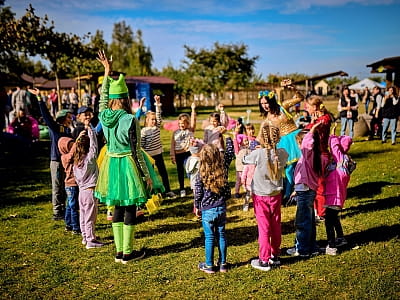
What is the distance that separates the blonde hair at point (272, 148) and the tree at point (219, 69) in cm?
3822

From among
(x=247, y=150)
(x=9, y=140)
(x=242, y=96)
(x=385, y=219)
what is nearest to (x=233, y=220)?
(x=247, y=150)

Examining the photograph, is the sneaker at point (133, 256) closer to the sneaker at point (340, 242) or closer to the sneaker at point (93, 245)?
Answer: the sneaker at point (93, 245)

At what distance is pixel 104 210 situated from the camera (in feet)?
25.8

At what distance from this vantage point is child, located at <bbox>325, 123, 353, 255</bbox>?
517 centimetres

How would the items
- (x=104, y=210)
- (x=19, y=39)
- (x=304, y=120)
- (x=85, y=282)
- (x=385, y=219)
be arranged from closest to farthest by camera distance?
(x=85, y=282), (x=385, y=219), (x=104, y=210), (x=304, y=120), (x=19, y=39)

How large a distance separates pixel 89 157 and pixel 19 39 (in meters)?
20.5

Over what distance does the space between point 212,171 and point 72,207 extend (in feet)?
9.50

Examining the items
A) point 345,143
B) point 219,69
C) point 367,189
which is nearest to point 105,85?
point 345,143

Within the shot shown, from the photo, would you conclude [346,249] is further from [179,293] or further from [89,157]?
[89,157]

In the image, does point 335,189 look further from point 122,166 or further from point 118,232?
point 118,232

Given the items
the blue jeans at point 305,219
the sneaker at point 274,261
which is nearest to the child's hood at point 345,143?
the blue jeans at point 305,219

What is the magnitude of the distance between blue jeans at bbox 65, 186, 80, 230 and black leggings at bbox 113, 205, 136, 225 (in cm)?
146

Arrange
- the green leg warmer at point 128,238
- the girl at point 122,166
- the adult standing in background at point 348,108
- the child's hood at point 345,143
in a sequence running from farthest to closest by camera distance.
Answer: the adult standing in background at point 348,108
the child's hood at point 345,143
the green leg warmer at point 128,238
the girl at point 122,166

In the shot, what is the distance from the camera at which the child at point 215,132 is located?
7.29 m
